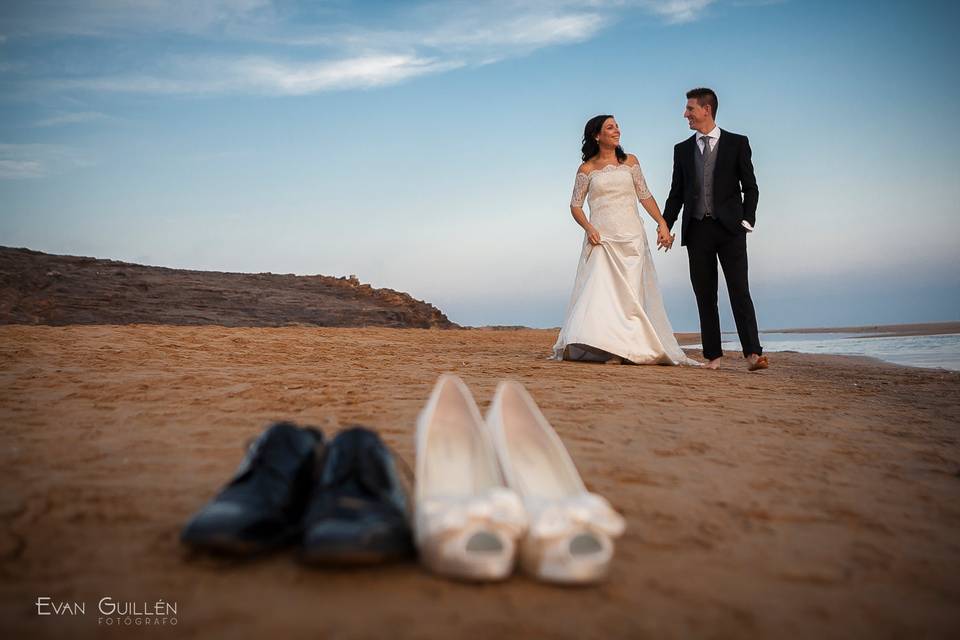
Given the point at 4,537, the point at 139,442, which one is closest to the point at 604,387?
the point at 139,442

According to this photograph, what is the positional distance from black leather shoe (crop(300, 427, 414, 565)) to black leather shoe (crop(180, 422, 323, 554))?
79 millimetres

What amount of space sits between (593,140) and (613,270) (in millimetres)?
1584

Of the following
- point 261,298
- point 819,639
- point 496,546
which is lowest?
point 819,639

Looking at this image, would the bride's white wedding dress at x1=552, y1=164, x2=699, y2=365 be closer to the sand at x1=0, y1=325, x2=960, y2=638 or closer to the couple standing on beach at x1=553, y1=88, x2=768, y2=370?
the couple standing on beach at x1=553, y1=88, x2=768, y2=370

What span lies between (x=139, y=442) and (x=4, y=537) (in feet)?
4.08

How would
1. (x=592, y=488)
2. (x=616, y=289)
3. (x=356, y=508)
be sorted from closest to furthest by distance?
(x=356, y=508) < (x=592, y=488) < (x=616, y=289)

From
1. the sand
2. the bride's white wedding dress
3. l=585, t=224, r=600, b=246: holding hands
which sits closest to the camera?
the sand

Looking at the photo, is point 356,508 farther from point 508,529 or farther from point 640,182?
point 640,182

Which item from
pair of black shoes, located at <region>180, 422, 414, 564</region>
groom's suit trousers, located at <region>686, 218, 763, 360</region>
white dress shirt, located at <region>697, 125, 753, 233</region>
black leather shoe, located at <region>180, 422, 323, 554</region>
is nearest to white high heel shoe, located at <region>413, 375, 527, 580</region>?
pair of black shoes, located at <region>180, 422, 414, 564</region>

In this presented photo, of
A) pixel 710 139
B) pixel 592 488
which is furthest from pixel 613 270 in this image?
pixel 592 488

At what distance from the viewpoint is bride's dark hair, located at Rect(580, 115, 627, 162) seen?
826 centimetres

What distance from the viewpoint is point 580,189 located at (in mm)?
8484

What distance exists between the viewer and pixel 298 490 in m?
2.24

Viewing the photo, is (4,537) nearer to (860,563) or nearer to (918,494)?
(860,563)
